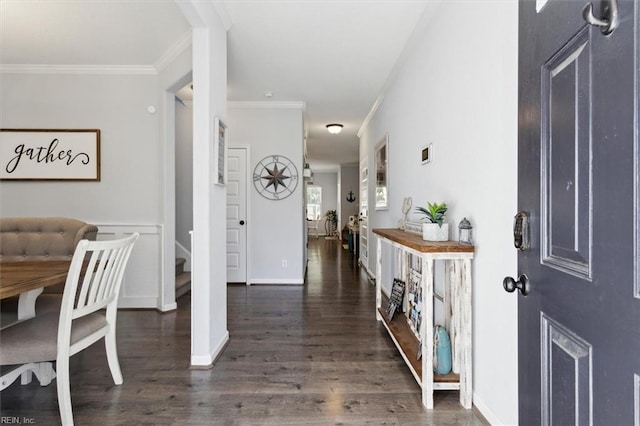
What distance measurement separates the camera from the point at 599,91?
2.09 ft

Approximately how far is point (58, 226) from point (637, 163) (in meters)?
3.54

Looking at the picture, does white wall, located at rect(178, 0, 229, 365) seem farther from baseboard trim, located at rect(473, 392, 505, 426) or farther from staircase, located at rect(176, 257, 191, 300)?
staircase, located at rect(176, 257, 191, 300)

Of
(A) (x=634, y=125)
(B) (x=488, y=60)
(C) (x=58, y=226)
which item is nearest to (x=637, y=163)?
(A) (x=634, y=125)

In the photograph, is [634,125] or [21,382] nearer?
[634,125]

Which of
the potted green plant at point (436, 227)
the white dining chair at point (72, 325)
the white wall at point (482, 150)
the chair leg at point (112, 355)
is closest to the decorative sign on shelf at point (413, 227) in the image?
the white wall at point (482, 150)

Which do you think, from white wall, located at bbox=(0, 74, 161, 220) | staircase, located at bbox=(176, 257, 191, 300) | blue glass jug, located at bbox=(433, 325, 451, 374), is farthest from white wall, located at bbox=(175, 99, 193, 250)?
blue glass jug, located at bbox=(433, 325, 451, 374)

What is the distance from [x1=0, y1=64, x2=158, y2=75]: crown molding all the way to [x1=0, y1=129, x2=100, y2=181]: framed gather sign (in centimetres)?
64

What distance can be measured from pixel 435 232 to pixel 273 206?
3.13 meters

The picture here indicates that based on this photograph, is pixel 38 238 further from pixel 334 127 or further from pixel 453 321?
pixel 334 127

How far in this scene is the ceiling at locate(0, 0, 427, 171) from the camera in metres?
2.40

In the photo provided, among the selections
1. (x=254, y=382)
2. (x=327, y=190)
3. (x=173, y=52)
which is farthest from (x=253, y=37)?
(x=327, y=190)

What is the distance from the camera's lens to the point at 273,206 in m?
4.71

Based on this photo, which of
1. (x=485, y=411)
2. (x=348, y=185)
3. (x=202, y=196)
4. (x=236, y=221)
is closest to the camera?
(x=485, y=411)

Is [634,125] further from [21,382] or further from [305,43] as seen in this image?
[21,382]
